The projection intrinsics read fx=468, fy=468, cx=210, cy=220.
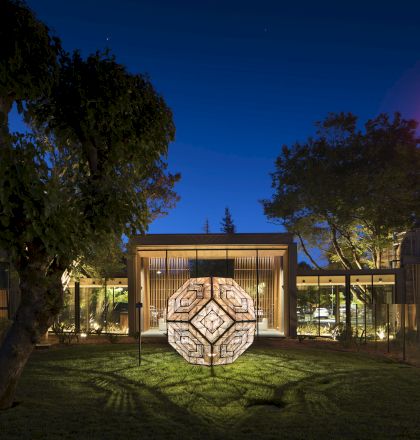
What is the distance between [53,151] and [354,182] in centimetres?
1490

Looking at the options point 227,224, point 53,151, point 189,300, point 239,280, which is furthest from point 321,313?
point 227,224

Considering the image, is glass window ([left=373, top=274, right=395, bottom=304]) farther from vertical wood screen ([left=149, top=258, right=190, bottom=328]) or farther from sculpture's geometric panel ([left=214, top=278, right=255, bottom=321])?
sculpture's geometric panel ([left=214, top=278, right=255, bottom=321])

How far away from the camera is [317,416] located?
22.1 ft

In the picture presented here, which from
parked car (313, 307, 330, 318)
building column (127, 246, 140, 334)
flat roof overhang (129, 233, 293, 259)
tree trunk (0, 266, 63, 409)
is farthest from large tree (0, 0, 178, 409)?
parked car (313, 307, 330, 318)

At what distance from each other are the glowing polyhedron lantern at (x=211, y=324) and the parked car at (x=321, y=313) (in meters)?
9.06

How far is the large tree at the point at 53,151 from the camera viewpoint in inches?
219

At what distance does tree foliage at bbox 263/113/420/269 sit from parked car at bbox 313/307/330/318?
4.28 meters

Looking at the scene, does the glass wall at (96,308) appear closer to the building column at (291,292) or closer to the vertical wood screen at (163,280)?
the vertical wood screen at (163,280)

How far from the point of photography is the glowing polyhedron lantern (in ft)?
31.4

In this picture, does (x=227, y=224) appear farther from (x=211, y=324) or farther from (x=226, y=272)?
(x=211, y=324)

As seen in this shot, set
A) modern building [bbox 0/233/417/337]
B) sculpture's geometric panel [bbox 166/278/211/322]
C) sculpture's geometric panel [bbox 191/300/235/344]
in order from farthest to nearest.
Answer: modern building [bbox 0/233/417/337] → sculpture's geometric panel [bbox 166/278/211/322] → sculpture's geometric panel [bbox 191/300/235/344]

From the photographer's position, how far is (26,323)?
256 inches

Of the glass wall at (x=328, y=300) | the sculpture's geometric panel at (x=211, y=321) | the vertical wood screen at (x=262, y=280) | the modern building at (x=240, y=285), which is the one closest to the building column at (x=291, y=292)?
the modern building at (x=240, y=285)

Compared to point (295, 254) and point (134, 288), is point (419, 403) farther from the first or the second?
point (134, 288)
